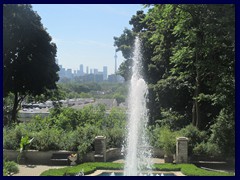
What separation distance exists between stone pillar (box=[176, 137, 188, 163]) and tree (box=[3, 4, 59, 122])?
392 inches

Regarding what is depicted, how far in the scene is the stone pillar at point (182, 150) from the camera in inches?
563

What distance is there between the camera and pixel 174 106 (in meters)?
19.8

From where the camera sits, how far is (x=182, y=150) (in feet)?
47.0

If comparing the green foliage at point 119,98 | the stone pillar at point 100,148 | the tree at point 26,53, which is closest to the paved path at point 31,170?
the stone pillar at point 100,148

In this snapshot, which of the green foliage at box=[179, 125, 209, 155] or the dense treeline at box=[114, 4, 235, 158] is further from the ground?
the dense treeline at box=[114, 4, 235, 158]

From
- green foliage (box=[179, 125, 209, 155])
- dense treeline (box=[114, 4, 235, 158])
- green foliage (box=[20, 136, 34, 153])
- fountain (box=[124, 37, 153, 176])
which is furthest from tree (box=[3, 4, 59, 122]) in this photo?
green foliage (box=[179, 125, 209, 155])

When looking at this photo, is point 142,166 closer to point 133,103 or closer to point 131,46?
point 133,103

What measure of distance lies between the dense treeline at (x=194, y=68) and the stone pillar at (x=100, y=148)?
4411 mm

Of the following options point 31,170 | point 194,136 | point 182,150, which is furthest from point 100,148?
point 194,136

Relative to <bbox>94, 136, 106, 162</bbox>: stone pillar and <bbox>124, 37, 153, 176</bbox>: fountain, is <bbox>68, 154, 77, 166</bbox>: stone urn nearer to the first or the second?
<bbox>94, 136, 106, 162</bbox>: stone pillar

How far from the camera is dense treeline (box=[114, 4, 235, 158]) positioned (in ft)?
47.4

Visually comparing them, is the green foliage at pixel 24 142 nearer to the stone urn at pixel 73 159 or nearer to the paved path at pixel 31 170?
the paved path at pixel 31 170

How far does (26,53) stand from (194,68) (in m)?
9.38

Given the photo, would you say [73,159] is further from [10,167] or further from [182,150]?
[182,150]
